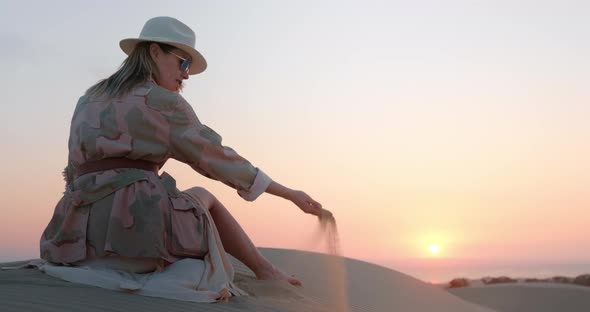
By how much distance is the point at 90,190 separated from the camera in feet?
13.9

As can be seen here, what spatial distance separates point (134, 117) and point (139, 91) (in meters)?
0.20

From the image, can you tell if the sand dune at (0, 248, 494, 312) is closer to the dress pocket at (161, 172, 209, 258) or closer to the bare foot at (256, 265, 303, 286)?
the bare foot at (256, 265, 303, 286)

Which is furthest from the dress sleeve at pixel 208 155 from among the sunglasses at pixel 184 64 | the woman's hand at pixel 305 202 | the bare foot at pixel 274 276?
the bare foot at pixel 274 276

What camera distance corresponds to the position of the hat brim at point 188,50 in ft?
14.7

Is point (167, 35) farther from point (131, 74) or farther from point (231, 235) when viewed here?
point (231, 235)

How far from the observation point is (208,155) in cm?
436

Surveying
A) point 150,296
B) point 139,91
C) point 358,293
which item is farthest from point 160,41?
point 358,293

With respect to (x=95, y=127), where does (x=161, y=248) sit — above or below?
below

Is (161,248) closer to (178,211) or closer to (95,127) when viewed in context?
(178,211)

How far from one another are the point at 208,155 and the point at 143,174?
40 cm

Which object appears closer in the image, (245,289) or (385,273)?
(245,289)

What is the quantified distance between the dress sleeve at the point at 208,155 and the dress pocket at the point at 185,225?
7.8 inches

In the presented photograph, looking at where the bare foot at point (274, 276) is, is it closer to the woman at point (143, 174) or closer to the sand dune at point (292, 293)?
the sand dune at point (292, 293)

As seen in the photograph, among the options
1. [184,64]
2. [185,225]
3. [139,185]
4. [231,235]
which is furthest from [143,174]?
[231,235]
